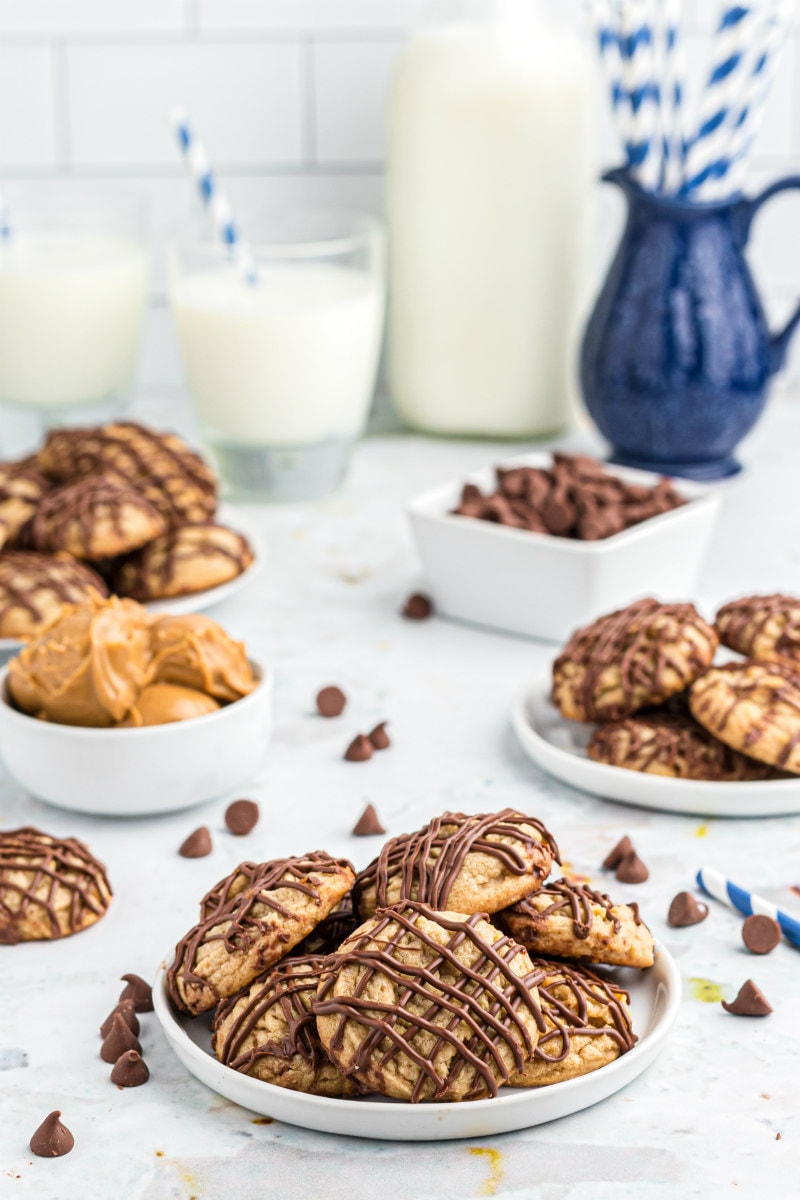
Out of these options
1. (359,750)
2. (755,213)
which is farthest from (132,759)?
(755,213)

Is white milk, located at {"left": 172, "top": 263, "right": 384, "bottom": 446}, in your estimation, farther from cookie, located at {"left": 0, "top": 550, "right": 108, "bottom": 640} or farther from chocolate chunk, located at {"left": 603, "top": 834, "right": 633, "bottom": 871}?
chocolate chunk, located at {"left": 603, "top": 834, "right": 633, "bottom": 871}

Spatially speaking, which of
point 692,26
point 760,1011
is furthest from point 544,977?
point 692,26

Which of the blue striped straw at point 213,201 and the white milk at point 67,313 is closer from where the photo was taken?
the blue striped straw at point 213,201

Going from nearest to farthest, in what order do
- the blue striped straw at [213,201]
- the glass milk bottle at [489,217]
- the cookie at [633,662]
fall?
1. the cookie at [633,662]
2. the blue striped straw at [213,201]
3. the glass milk bottle at [489,217]

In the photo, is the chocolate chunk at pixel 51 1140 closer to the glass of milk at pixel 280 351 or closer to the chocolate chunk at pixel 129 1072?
the chocolate chunk at pixel 129 1072

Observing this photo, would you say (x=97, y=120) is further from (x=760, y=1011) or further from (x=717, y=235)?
(x=760, y=1011)

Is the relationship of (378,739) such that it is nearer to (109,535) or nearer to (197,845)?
(197,845)

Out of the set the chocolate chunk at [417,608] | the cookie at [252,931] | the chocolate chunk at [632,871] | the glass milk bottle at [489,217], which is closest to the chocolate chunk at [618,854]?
the chocolate chunk at [632,871]
